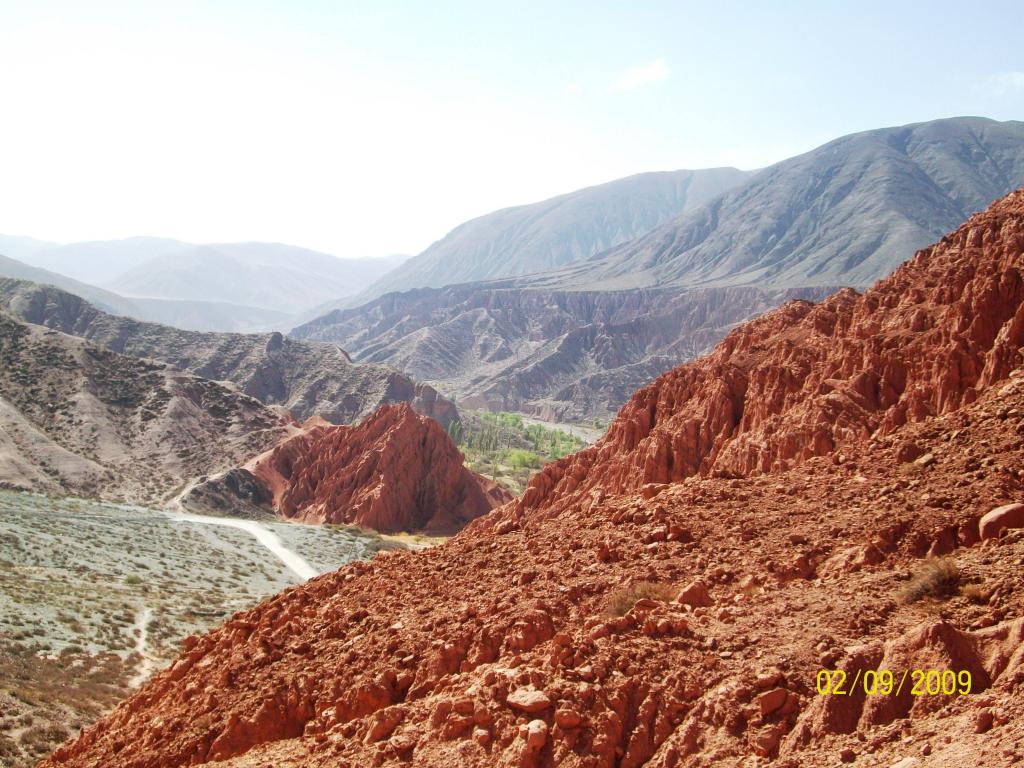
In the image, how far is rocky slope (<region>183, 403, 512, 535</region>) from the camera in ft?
211

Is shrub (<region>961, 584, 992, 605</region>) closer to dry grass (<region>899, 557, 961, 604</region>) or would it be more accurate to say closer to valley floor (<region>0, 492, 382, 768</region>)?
dry grass (<region>899, 557, 961, 604</region>)

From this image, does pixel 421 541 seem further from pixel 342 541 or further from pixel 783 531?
pixel 783 531

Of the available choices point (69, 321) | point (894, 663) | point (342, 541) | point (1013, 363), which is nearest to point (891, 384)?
point (1013, 363)

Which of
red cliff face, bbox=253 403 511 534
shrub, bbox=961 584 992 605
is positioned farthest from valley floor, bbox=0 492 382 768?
shrub, bbox=961 584 992 605

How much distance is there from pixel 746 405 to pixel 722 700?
88.0 ft

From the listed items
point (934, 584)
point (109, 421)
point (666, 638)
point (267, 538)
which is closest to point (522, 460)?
point (109, 421)

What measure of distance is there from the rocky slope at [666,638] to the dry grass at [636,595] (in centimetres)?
4

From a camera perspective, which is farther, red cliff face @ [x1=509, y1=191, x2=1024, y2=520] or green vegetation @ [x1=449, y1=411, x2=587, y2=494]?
Answer: green vegetation @ [x1=449, y1=411, x2=587, y2=494]

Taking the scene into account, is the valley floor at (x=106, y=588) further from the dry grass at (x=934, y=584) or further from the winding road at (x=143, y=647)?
the dry grass at (x=934, y=584)

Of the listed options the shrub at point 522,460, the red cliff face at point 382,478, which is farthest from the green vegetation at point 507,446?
the red cliff face at point 382,478

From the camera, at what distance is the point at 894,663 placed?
7.49 metres

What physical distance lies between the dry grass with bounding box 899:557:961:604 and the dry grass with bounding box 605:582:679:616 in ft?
8.88

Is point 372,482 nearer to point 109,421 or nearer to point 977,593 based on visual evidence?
point 109,421

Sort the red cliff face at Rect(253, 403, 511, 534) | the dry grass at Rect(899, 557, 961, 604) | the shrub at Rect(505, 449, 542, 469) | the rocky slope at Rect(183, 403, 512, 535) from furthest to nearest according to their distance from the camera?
the shrub at Rect(505, 449, 542, 469) → the red cliff face at Rect(253, 403, 511, 534) → the rocky slope at Rect(183, 403, 512, 535) → the dry grass at Rect(899, 557, 961, 604)
